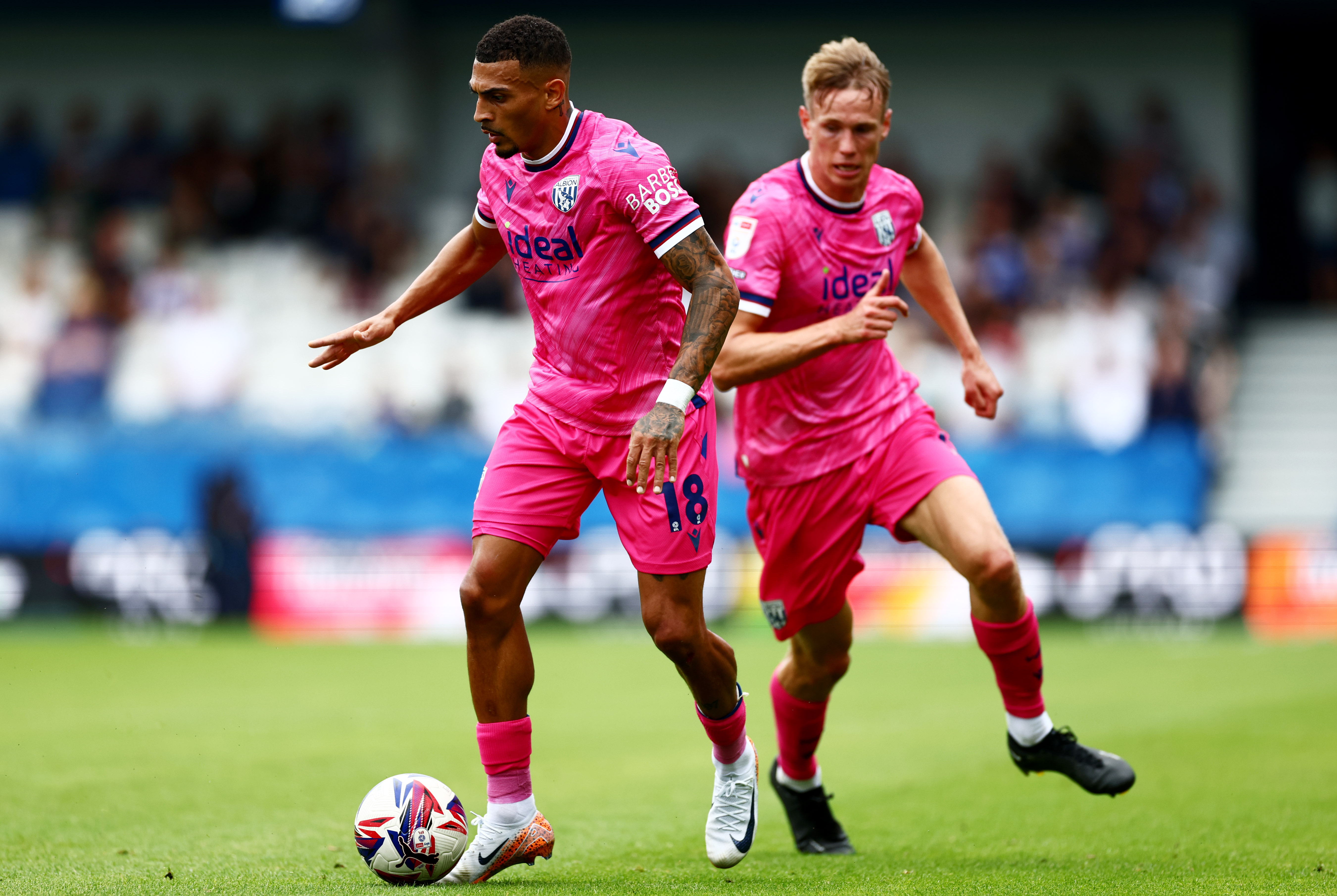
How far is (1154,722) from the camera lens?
9219 mm

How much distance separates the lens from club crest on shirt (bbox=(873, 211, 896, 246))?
596 centimetres

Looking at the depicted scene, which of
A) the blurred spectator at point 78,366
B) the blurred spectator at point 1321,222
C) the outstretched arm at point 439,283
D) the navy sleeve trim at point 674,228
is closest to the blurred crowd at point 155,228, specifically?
the blurred spectator at point 78,366

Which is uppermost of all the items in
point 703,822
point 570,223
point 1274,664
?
point 570,223

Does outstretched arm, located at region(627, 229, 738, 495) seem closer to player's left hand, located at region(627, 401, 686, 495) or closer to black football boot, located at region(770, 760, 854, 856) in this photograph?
player's left hand, located at region(627, 401, 686, 495)

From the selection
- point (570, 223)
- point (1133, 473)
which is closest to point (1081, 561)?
point (1133, 473)

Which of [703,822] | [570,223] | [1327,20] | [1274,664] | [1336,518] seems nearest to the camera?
[570,223]

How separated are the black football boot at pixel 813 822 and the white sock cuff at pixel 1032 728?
2.65ft

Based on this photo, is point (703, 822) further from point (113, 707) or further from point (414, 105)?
point (414, 105)

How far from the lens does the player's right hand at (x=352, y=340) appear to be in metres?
5.46

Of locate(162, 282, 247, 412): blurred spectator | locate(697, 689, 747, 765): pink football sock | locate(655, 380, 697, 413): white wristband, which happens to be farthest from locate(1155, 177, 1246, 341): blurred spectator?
locate(655, 380, 697, 413): white wristband

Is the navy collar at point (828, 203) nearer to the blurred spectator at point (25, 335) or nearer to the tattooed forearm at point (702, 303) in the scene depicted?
the tattooed forearm at point (702, 303)

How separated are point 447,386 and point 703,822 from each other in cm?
1132

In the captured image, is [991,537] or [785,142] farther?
[785,142]

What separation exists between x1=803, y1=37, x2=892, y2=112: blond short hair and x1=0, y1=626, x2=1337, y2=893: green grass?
2845mm
